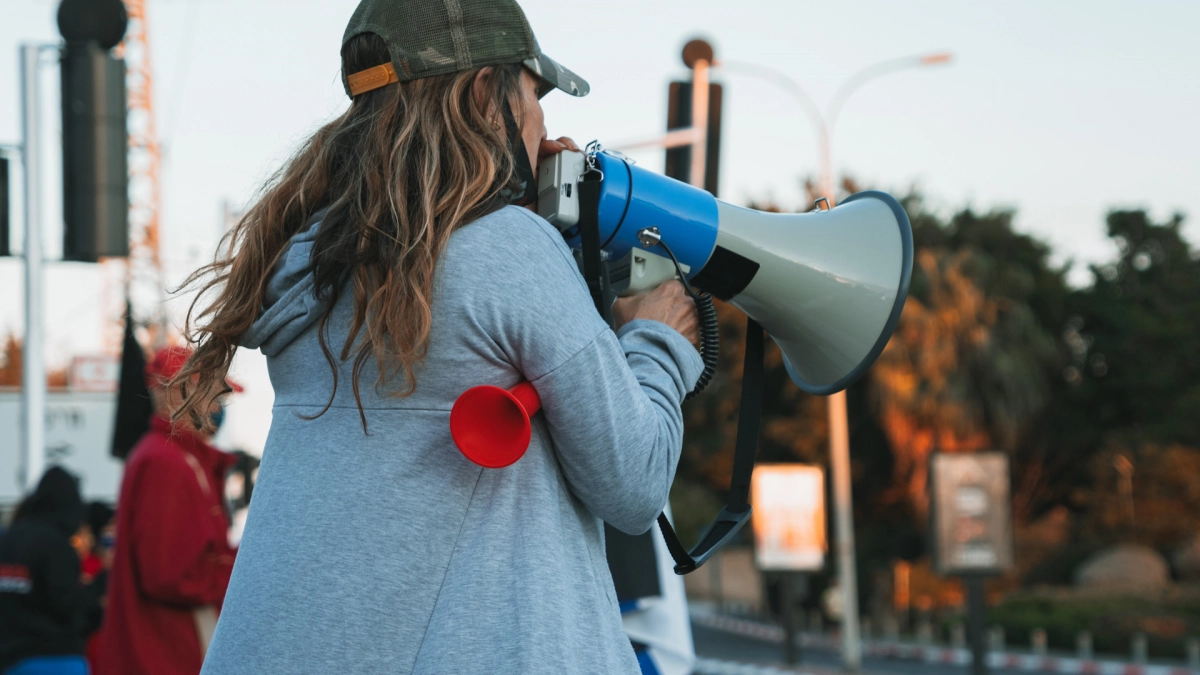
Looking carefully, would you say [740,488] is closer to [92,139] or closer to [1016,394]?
[92,139]

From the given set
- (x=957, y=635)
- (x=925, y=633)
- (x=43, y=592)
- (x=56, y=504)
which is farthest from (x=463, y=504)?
(x=925, y=633)

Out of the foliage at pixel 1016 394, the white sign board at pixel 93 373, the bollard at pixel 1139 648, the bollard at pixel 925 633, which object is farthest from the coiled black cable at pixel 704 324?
the bollard at pixel 925 633

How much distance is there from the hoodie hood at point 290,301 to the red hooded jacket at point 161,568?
2.16 m

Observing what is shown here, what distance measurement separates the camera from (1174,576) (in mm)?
27719

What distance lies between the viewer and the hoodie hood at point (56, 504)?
570 cm

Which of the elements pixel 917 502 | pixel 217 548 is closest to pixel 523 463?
pixel 217 548

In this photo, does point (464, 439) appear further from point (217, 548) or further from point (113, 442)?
point (113, 442)

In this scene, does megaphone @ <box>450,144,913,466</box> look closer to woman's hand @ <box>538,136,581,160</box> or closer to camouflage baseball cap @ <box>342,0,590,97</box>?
woman's hand @ <box>538,136,581,160</box>

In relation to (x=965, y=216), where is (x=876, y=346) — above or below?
below

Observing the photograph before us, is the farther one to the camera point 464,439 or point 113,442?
point 113,442

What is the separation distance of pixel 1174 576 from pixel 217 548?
27713 mm

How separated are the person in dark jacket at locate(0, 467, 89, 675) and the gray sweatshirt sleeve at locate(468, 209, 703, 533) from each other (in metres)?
4.54

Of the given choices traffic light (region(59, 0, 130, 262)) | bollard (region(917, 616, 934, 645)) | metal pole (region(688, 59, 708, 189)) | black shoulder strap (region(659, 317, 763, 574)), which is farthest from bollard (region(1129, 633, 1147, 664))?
black shoulder strap (region(659, 317, 763, 574))

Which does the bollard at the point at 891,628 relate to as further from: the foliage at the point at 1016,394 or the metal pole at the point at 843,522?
the metal pole at the point at 843,522
